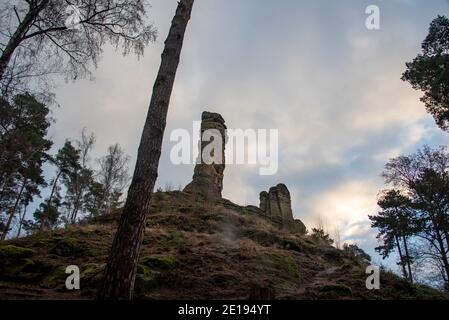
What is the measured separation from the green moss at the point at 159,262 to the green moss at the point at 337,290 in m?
4.35

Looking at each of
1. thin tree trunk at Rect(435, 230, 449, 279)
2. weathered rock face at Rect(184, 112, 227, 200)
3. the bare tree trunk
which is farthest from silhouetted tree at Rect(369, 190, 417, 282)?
the bare tree trunk

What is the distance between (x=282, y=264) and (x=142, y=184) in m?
7.77

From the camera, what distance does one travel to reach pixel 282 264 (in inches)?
437

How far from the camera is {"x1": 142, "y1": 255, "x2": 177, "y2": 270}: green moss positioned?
28.9 feet

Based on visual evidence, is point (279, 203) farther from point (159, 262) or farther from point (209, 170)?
point (159, 262)

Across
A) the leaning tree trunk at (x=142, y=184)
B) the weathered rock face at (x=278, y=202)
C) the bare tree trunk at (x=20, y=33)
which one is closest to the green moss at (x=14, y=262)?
the bare tree trunk at (x=20, y=33)

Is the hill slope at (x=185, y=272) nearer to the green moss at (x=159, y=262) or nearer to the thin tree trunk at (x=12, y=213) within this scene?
the green moss at (x=159, y=262)

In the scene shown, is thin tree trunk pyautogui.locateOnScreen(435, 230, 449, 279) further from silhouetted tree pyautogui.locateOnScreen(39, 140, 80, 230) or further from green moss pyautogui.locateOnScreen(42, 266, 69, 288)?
silhouetted tree pyautogui.locateOnScreen(39, 140, 80, 230)

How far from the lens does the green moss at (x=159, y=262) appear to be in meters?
8.81

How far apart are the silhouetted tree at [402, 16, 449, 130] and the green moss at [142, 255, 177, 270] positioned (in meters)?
16.0
